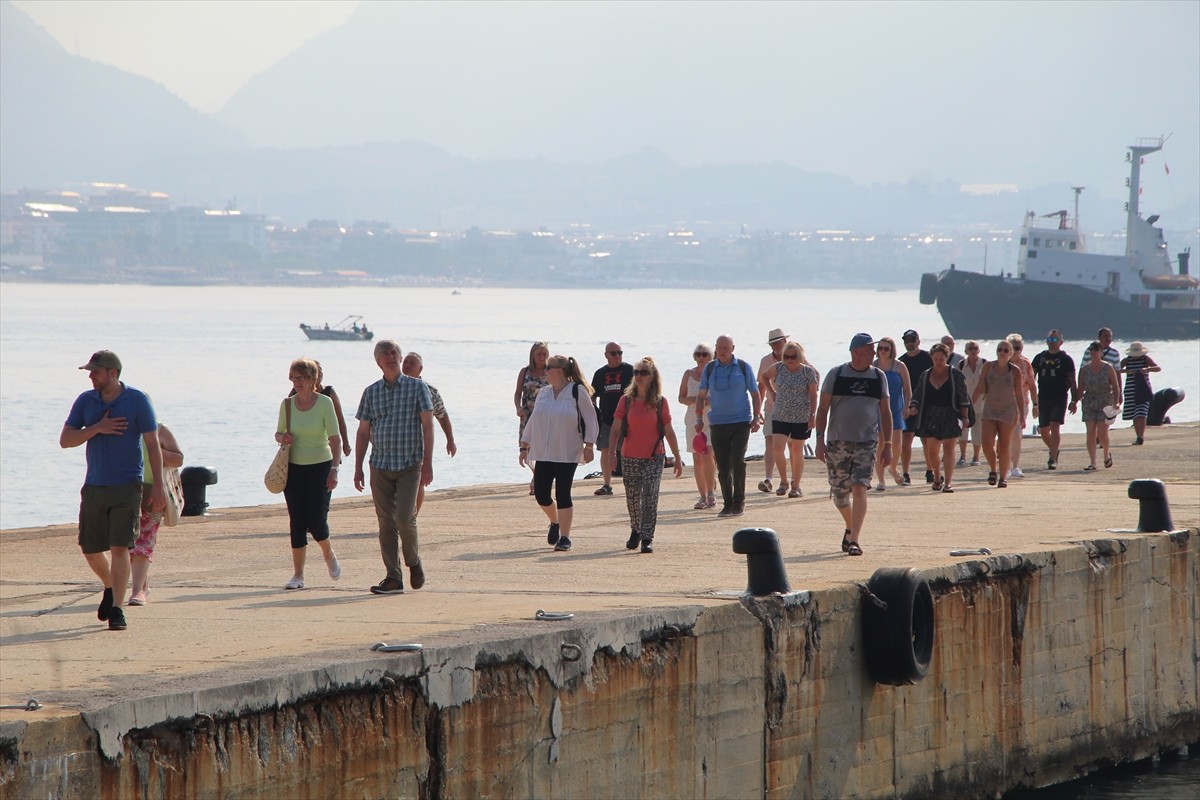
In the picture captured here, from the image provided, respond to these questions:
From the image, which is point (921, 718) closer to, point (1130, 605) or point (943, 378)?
point (1130, 605)

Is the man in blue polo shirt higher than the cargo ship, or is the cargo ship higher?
the cargo ship

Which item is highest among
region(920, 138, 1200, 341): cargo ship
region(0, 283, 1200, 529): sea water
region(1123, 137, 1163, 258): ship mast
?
region(1123, 137, 1163, 258): ship mast

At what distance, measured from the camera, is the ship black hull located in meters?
87.4

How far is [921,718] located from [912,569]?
0.97 m

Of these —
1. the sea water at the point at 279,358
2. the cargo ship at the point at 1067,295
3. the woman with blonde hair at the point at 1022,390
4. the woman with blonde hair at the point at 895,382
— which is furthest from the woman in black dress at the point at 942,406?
the cargo ship at the point at 1067,295

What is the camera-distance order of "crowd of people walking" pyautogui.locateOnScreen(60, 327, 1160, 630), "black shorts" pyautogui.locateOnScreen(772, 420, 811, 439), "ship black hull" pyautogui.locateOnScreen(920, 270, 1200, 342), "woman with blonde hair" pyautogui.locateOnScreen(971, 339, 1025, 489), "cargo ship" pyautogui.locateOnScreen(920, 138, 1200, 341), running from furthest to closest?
"cargo ship" pyautogui.locateOnScreen(920, 138, 1200, 341)
"ship black hull" pyautogui.locateOnScreen(920, 270, 1200, 342)
"woman with blonde hair" pyautogui.locateOnScreen(971, 339, 1025, 489)
"black shorts" pyautogui.locateOnScreen(772, 420, 811, 439)
"crowd of people walking" pyautogui.locateOnScreen(60, 327, 1160, 630)

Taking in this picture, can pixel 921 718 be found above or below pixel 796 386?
below

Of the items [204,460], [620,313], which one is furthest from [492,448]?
[620,313]

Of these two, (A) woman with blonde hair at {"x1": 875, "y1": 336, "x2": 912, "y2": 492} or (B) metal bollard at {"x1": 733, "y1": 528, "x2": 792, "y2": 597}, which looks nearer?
(B) metal bollard at {"x1": 733, "y1": 528, "x2": 792, "y2": 597}

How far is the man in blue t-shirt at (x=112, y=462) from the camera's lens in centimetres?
849

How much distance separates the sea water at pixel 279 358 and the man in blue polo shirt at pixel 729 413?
22.8 feet

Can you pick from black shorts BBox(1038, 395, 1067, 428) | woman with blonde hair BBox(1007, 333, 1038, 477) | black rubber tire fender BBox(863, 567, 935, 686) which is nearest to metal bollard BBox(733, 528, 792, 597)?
black rubber tire fender BBox(863, 567, 935, 686)

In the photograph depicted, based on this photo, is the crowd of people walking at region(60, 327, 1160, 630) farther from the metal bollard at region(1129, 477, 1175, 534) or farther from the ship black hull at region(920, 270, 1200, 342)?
the ship black hull at region(920, 270, 1200, 342)

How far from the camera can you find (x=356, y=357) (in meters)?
91.9
